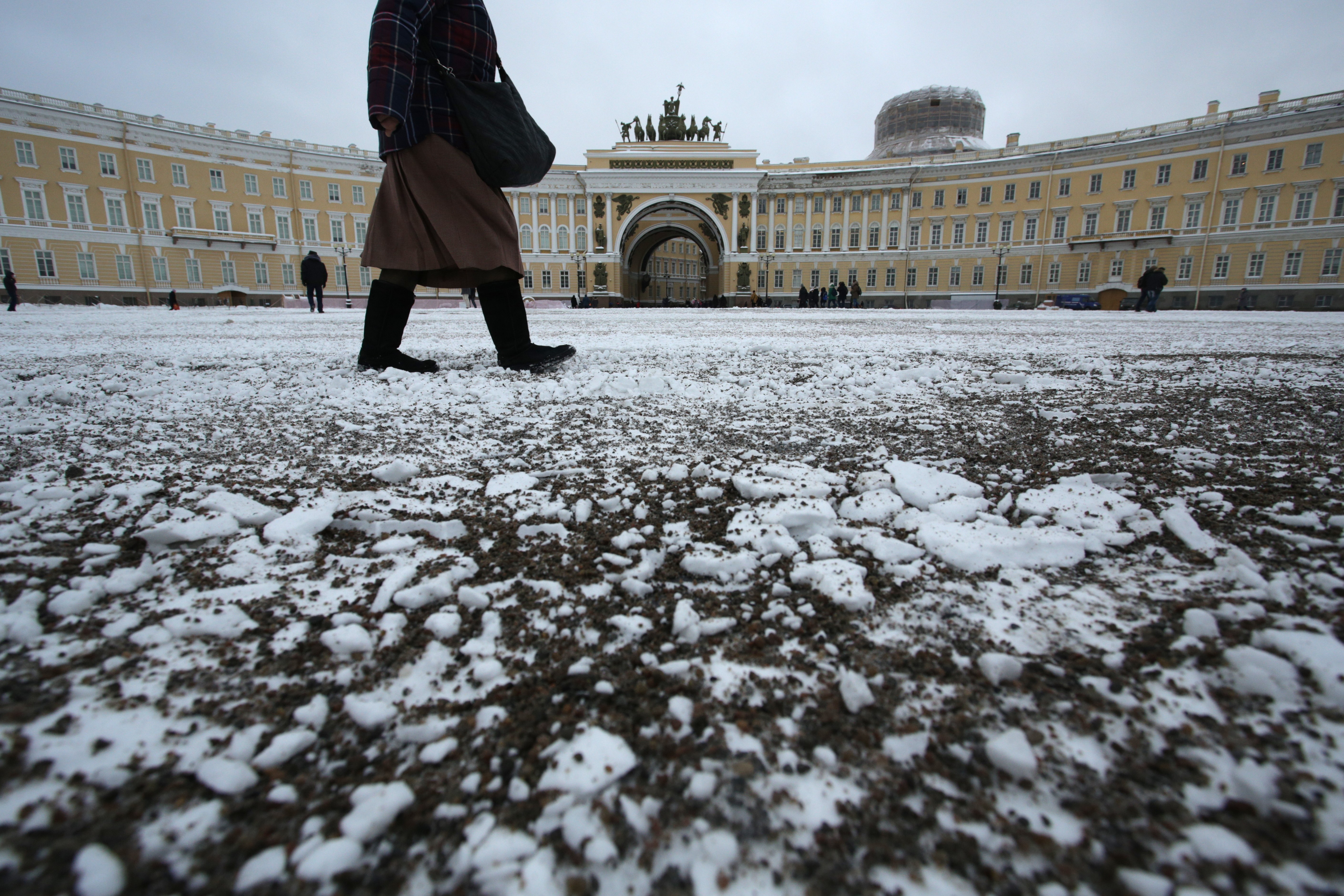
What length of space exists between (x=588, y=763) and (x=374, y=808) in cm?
23

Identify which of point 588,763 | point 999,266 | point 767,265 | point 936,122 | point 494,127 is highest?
point 936,122

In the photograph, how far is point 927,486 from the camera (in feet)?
5.16

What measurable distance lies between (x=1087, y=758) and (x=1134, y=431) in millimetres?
1930

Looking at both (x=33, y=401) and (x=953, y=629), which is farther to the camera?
(x=33, y=401)

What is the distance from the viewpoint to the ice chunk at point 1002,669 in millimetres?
863

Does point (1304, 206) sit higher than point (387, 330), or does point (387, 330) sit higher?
point (1304, 206)

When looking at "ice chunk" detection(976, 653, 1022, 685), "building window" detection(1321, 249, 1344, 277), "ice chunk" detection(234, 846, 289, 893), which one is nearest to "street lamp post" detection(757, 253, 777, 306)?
"building window" detection(1321, 249, 1344, 277)

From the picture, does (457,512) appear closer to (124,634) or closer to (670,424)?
(124,634)

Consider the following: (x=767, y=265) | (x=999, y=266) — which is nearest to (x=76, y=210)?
(x=767, y=265)

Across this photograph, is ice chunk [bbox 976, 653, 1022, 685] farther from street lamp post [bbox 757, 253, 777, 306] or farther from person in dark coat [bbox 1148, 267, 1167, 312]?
street lamp post [bbox 757, 253, 777, 306]

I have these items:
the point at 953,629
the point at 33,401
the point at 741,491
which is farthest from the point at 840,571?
the point at 33,401

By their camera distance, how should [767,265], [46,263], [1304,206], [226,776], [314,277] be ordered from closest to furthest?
1. [226,776]
2. [314,277]
3. [1304,206]
4. [46,263]
5. [767,265]

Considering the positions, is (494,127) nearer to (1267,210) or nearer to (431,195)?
(431,195)

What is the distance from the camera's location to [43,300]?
3572cm
